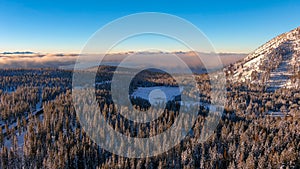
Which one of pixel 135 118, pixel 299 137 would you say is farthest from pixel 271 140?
pixel 135 118

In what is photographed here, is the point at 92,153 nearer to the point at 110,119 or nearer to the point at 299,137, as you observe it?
the point at 110,119

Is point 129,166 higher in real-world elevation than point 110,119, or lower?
lower

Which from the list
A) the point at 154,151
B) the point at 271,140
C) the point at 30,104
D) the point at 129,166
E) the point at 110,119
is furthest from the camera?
the point at 30,104

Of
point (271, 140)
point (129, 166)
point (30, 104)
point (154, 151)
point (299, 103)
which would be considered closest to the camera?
point (129, 166)

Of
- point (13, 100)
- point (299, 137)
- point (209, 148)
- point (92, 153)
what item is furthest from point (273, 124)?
point (13, 100)

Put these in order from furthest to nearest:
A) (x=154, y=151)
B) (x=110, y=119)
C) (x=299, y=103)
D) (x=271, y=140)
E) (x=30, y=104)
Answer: (x=299, y=103)
(x=30, y=104)
(x=110, y=119)
(x=271, y=140)
(x=154, y=151)

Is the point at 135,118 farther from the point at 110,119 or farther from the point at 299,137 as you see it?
the point at 299,137

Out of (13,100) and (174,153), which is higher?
(13,100)

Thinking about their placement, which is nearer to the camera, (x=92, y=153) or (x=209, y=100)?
(x=92, y=153)

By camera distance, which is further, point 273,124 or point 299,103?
point 299,103
